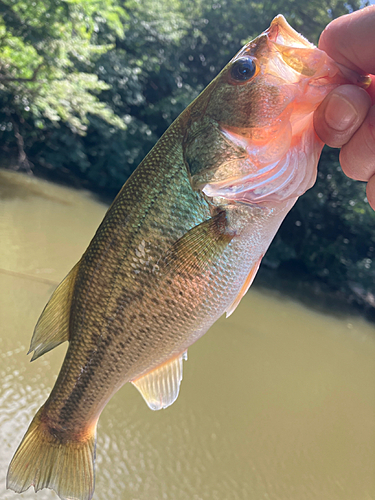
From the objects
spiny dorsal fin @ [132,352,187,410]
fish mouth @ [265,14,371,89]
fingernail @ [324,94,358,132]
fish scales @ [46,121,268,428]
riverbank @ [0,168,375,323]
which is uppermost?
fish mouth @ [265,14,371,89]

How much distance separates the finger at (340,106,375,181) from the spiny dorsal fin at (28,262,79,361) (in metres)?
0.97

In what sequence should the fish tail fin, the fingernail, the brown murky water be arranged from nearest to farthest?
the fingernail → the fish tail fin → the brown murky water

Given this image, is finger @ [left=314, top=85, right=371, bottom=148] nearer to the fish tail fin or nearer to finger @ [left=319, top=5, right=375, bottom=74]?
finger @ [left=319, top=5, right=375, bottom=74]

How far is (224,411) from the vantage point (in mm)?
3424

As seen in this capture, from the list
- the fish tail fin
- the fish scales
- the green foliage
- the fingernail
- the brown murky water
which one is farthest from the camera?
the green foliage

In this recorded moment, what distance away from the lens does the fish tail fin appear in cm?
121

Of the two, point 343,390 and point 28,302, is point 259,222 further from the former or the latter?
point 343,390

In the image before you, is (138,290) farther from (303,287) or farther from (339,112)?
(303,287)

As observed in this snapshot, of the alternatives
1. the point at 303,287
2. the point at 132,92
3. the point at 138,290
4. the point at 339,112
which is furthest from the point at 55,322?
the point at 132,92

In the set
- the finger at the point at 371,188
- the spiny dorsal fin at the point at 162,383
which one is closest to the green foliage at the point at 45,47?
the finger at the point at 371,188

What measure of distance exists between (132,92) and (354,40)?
11984 millimetres

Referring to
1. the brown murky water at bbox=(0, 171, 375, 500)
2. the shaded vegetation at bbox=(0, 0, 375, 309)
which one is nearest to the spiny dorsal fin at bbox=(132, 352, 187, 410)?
the brown murky water at bbox=(0, 171, 375, 500)

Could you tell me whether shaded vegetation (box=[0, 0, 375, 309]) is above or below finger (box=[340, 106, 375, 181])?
below

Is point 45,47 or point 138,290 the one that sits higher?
point 138,290
